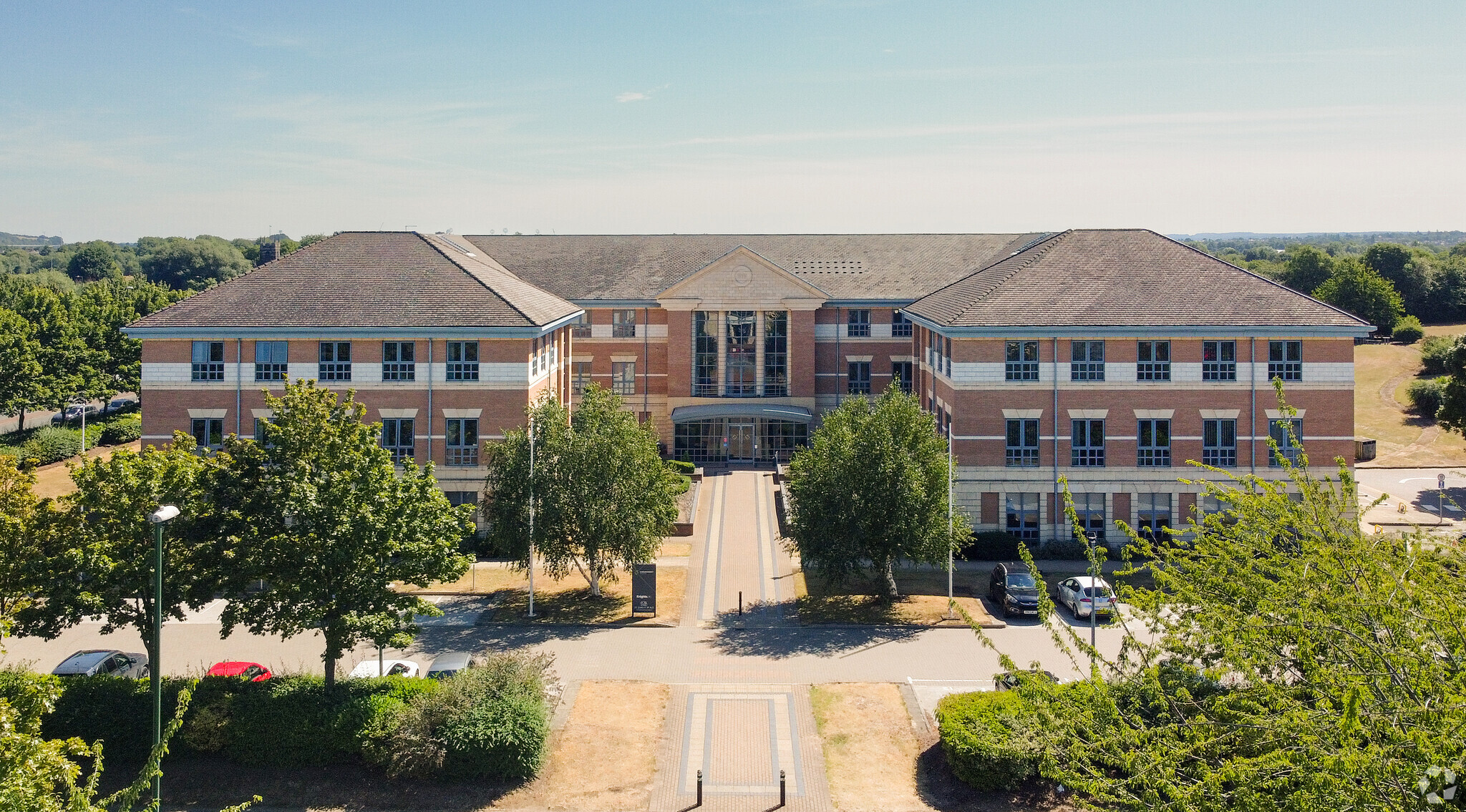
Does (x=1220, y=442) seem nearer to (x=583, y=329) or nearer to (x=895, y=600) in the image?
(x=895, y=600)

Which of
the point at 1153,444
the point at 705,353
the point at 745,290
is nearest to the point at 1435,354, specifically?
the point at 1153,444

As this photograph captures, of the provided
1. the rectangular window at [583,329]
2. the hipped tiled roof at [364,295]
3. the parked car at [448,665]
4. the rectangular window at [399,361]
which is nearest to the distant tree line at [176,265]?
the rectangular window at [583,329]

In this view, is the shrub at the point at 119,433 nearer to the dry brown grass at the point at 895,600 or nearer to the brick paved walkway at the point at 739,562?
the brick paved walkway at the point at 739,562

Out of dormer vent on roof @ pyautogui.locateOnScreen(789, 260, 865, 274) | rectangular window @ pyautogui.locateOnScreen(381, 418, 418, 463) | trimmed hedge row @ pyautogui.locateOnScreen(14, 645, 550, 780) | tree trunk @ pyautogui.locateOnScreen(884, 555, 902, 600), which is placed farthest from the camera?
dormer vent on roof @ pyautogui.locateOnScreen(789, 260, 865, 274)

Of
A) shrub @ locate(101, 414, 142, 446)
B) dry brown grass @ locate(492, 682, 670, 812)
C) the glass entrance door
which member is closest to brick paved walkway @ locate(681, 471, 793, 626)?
the glass entrance door

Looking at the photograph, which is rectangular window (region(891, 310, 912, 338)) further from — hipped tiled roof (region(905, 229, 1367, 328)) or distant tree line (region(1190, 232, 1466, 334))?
distant tree line (region(1190, 232, 1466, 334))
